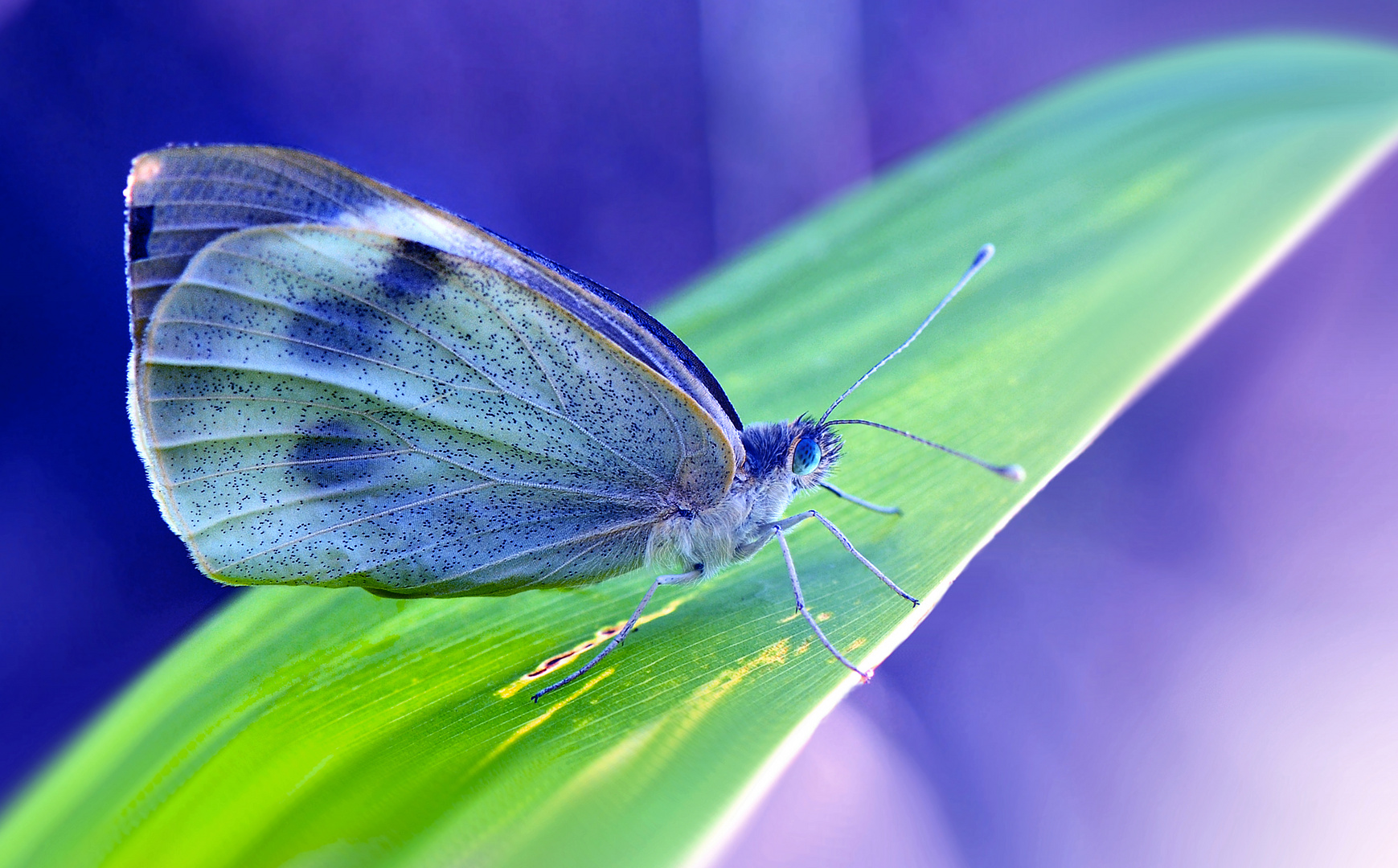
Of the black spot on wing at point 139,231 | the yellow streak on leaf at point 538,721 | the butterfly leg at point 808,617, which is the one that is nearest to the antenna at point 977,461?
the butterfly leg at point 808,617

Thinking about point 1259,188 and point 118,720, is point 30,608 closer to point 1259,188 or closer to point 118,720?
point 118,720

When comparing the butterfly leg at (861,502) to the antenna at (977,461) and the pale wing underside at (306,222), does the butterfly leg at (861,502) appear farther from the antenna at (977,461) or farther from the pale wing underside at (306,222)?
the pale wing underside at (306,222)

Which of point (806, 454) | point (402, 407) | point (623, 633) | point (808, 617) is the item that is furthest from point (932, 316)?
point (402, 407)

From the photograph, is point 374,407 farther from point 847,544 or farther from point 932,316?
point 932,316

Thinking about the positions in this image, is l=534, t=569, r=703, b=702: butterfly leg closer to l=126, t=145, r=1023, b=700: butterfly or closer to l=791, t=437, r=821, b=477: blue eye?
l=126, t=145, r=1023, b=700: butterfly

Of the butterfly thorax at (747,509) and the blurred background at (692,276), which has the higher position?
the blurred background at (692,276)

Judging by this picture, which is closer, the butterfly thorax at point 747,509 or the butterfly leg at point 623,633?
the butterfly leg at point 623,633

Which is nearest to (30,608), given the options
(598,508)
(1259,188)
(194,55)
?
(194,55)

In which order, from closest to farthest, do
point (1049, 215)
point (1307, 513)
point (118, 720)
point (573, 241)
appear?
1. point (118, 720)
2. point (1049, 215)
3. point (1307, 513)
4. point (573, 241)
